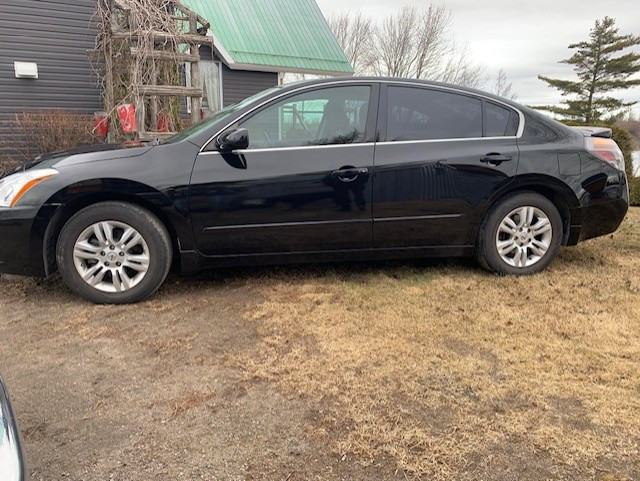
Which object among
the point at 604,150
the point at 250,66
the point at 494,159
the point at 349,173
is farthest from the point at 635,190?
the point at 250,66

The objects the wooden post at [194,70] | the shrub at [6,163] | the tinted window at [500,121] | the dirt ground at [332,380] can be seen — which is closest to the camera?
the dirt ground at [332,380]

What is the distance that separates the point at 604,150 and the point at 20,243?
15.2 feet

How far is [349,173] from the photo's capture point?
12.4 ft

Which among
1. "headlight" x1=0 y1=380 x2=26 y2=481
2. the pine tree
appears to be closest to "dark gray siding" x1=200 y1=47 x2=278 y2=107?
"headlight" x1=0 y1=380 x2=26 y2=481

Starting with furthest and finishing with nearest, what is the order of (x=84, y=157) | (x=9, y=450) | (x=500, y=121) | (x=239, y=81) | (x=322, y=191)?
1. (x=239, y=81)
2. (x=500, y=121)
3. (x=322, y=191)
4. (x=84, y=157)
5. (x=9, y=450)

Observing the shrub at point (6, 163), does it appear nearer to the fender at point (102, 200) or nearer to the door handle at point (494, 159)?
the fender at point (102, 200)

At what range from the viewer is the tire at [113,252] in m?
3.54

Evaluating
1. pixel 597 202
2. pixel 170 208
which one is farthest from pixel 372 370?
pixel 597 202

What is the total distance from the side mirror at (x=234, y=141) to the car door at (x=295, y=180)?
0.06m

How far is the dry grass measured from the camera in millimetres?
2084

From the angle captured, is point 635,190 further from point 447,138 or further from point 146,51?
point 146,51

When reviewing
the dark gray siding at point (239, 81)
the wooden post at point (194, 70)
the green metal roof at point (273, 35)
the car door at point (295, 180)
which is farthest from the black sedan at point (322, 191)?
the dark gray siding at point (239, 81)

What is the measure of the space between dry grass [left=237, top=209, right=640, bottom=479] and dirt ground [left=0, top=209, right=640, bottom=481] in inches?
0.4

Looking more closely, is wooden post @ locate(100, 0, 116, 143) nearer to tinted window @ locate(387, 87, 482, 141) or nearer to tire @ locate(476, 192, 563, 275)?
tinted window @ locate(387, 87, 482, 141)
